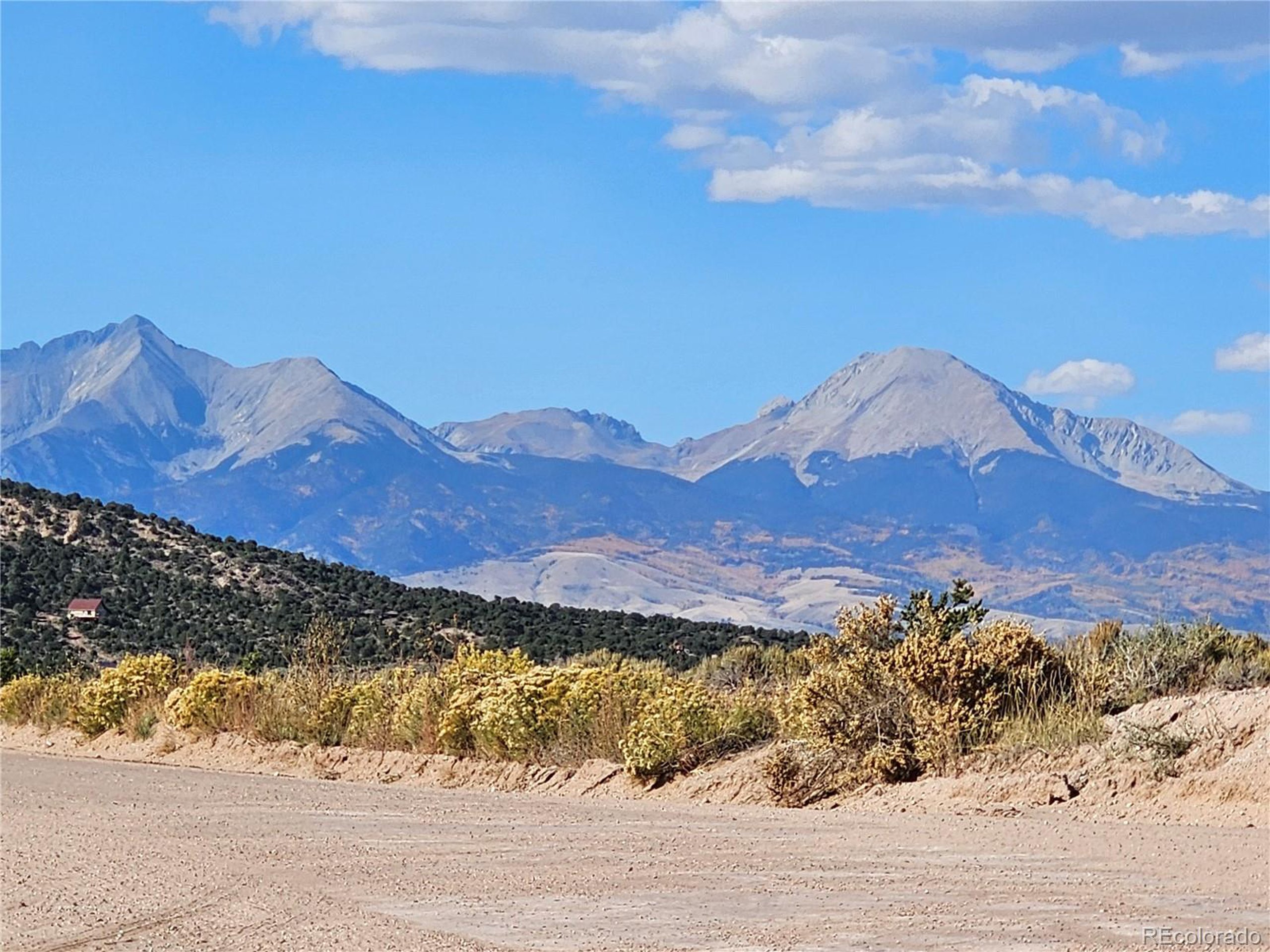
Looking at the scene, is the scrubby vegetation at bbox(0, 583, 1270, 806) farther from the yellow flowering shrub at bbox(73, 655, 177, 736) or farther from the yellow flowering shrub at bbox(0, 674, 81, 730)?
the yellow flowering shrub at bbox(0, 674, 81, 730)

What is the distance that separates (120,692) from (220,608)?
19099 mm

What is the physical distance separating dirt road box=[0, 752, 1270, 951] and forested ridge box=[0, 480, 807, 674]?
19.3m

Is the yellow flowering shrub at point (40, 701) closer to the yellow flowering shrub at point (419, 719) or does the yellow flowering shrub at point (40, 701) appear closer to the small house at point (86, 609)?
the yellow flowering shrub at point (419, 719)

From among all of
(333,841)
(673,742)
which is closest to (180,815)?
(333,841)

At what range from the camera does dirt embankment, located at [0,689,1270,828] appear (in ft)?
42.3

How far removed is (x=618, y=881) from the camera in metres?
11.2

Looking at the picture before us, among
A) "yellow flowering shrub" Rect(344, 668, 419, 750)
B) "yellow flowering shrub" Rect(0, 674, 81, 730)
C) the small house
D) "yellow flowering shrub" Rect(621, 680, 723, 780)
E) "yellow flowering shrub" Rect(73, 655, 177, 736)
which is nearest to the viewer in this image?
"yellow flowering shrub" Rect(621, 680, 723, 780)

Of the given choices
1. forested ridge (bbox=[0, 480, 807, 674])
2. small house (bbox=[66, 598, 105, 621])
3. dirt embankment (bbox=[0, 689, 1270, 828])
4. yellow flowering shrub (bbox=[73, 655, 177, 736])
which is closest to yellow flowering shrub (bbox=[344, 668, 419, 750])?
dirt embankment (bbox=[0, 689, 1270, 828])

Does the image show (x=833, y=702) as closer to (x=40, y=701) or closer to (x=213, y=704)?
(x=213, y=704)

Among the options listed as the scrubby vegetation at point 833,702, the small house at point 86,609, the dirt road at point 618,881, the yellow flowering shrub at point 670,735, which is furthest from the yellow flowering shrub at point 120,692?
the small house at point 86,609

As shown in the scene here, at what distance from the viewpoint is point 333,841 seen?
1337cm

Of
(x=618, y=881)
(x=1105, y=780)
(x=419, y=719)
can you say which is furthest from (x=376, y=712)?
(x=618, y=881)

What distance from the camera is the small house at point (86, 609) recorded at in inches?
1656

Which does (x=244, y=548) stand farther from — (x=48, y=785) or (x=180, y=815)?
(x=180, y=815)
